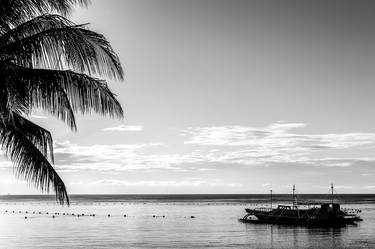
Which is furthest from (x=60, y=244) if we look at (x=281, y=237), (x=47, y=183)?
(x=47, y=183)

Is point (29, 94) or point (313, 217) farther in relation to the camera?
point (313, 217)

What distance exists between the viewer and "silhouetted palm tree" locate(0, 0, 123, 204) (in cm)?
1207

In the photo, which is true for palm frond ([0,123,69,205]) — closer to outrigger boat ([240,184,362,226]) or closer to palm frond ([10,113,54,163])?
palm frond ([10,113,54,163])

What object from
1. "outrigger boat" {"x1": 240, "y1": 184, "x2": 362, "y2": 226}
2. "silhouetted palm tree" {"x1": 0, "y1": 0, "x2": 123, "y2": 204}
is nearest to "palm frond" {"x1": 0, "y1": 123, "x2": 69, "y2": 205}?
"silhouetted palm tree" {"x1": 0, "y1": 0, "x2": 123, "y2": 204}

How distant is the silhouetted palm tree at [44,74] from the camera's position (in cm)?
1207

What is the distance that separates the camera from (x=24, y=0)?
1225 centimetres

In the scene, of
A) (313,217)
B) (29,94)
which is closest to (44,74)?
(29,94)

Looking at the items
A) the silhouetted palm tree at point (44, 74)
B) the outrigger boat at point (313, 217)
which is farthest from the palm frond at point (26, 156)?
the outrigger boat at point (313, 217)

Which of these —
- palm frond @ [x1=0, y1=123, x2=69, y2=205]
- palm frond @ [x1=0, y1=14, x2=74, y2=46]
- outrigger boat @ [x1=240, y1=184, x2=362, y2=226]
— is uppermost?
palm frond @ [x1=0, y1=14, x2=74, y2=46]

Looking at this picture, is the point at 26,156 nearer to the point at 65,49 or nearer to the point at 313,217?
the point at 65,49

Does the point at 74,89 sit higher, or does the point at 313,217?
the point at 74,89

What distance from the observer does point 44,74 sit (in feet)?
40.4

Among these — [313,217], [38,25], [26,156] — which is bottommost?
[313,217]

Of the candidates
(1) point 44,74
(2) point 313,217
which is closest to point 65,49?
(1) point 44,74
